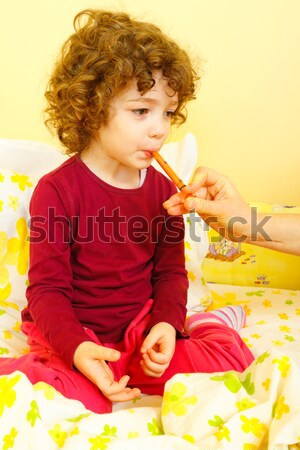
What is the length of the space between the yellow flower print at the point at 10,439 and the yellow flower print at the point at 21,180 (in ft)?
1.89

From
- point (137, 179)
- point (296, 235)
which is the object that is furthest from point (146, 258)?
point (296, 235)

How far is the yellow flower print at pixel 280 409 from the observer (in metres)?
0.58

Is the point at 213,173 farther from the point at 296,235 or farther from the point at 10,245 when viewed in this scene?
the point at 10,245

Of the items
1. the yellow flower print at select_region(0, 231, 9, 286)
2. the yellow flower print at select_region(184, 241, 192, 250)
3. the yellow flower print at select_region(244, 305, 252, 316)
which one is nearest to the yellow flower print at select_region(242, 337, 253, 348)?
the yellow flower print at select_region(244, 305, 252, 316)

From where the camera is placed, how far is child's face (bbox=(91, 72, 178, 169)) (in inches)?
32.0

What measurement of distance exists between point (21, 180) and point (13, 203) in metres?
0.05

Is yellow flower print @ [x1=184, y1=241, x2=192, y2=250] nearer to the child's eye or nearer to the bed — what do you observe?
the bed

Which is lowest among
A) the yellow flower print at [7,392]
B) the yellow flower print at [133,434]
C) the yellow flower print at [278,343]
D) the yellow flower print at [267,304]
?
the yellow flower print at [133,434]

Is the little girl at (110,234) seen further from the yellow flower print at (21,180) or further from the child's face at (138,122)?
the yellow flower print at (21,180)

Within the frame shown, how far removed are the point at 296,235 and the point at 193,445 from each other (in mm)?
442

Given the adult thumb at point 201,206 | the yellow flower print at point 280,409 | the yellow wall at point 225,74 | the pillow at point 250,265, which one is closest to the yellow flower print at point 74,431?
the yellow flower print at point 280,409

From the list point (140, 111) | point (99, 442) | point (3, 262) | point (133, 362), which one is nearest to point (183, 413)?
point (99, 442)

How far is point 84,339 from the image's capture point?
0.77m

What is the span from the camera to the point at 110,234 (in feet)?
2.90
